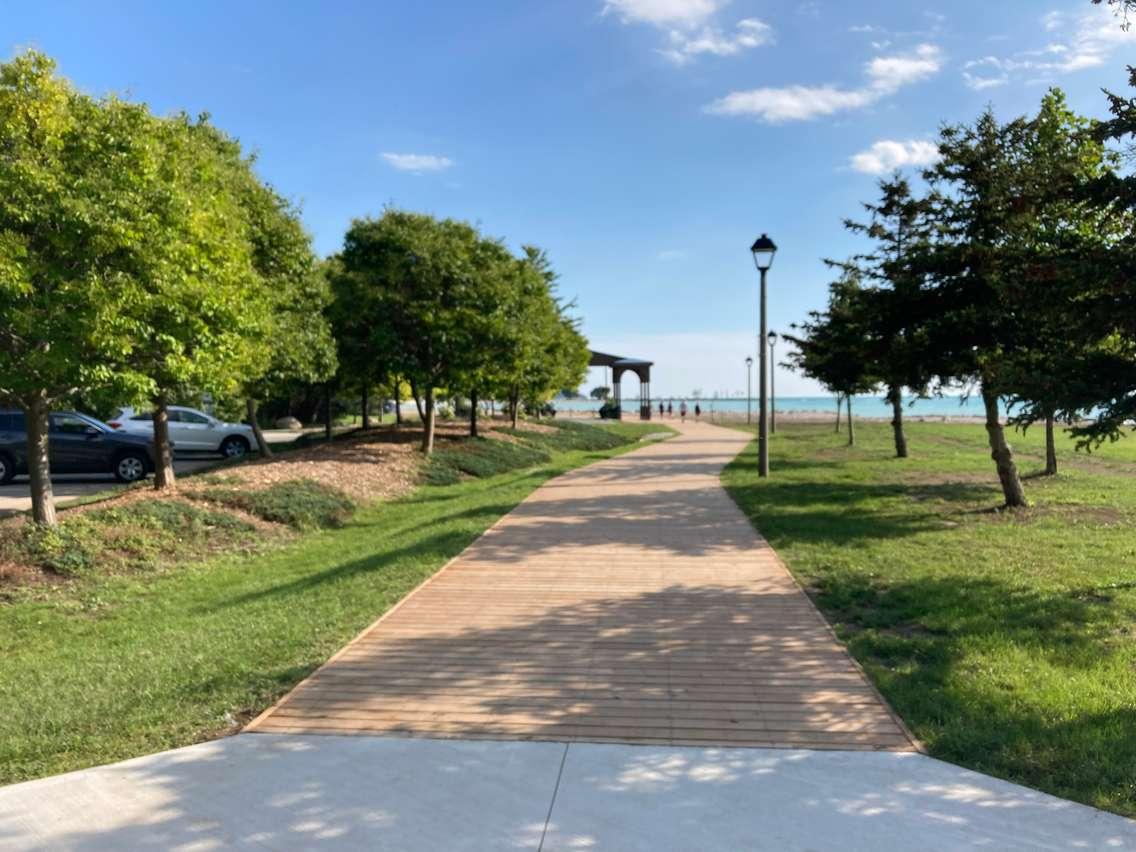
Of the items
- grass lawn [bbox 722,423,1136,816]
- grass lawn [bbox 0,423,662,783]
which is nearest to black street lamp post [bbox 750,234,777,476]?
grass lawn [bbox 722,423,1136,816]

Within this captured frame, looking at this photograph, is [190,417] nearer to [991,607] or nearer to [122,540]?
[122,540]

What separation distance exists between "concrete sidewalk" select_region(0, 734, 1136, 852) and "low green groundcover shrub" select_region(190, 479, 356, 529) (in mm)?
8024

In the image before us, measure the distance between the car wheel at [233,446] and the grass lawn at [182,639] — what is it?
11418 mm

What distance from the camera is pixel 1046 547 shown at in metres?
8.86

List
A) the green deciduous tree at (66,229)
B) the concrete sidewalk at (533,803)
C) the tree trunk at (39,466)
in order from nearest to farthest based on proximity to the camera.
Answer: the concrete sidewalk at (533,803), the green deciduous tree at (66,229), the tree trunk at (39,466)

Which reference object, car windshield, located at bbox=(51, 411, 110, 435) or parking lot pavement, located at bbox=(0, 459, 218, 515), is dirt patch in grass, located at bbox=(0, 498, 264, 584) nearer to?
parking lot pavement, located at bbox=(0, 459, 218, 515)

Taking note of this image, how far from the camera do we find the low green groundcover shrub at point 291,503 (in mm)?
11641

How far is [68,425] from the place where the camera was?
52.7ft

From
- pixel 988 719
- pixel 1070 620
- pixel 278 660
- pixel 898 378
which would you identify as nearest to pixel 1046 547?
pixel 1070 620

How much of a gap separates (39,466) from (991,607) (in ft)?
32.4

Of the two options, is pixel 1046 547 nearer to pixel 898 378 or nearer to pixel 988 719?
pixel 898 378

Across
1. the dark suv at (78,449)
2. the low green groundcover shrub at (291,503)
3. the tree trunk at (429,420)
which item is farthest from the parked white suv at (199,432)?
the low green groundcover shrub at (291,503)

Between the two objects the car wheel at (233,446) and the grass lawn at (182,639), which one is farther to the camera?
the car wheel at (233,446)

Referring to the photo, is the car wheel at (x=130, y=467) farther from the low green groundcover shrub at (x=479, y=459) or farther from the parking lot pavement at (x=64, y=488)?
the low green groundcover shrub at (x=479, y=459)
